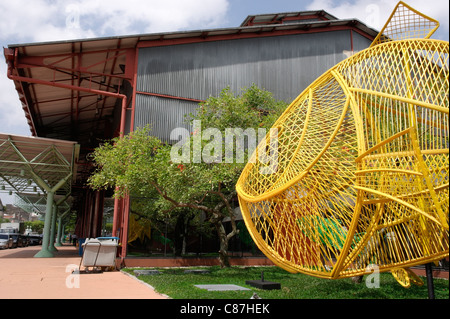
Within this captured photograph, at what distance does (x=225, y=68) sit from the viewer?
19828 millimetres

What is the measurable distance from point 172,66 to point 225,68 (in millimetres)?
2852

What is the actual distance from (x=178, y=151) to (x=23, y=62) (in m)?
9.63

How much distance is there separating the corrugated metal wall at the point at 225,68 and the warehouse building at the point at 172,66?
49 millimetres

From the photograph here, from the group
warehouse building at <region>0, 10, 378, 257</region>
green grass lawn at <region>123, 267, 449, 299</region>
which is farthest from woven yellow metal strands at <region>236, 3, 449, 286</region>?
warehouse building at <region>0, 10, 378, 257</region>

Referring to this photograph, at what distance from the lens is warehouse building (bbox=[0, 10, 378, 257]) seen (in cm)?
1762

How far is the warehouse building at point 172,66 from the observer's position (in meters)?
17.6

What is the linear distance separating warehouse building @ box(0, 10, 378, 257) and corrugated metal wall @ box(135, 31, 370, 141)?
0.16ft

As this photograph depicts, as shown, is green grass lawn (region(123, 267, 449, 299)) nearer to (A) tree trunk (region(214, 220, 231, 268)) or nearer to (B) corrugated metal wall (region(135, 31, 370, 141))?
(A) tree trunk (region(214, 220, 231, 268))

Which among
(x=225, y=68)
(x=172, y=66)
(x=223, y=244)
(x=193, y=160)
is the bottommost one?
(x=223, y=244)

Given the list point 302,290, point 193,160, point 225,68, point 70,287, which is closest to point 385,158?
point 302,290

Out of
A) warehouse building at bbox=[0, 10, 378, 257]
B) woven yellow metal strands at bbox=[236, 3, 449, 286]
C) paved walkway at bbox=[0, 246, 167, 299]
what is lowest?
paved walkway at bbox=[0, 246, 167, 299]

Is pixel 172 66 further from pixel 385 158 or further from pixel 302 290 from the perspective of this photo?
pixel 385 158
